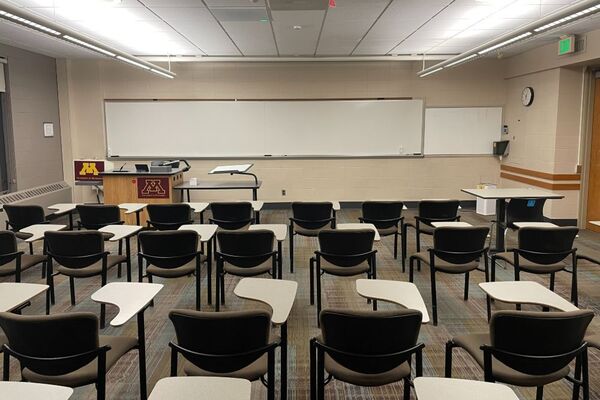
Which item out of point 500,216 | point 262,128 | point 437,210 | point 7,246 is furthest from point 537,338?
point 262,128

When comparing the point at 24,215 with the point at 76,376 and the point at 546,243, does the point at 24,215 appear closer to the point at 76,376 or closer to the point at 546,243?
the point at 76,376

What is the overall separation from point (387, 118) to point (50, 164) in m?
6.40

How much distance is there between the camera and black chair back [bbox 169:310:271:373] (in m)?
2.04

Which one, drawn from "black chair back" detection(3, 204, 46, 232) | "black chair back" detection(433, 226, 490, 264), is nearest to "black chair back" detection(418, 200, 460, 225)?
"black chair back" detection(433, 226, 490, 264)

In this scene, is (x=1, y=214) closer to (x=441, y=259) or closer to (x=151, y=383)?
(x=151, y=383)

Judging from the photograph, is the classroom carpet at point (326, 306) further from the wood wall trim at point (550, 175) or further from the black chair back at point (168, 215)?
the wood wall trim at point (550, 175)

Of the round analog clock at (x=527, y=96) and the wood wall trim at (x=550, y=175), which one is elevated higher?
the round analog clock at (x=527, y=96)

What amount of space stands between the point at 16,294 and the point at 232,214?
3008 mm

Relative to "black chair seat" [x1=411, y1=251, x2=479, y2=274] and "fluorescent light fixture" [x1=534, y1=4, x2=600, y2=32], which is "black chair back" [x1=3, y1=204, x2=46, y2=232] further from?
"fluorescent light fixture" [x1=534, y1=4, x2=600, y2=32]

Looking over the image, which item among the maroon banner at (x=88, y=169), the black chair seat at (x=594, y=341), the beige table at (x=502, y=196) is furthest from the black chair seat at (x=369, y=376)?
the maroon banner at (x=88, y=169)

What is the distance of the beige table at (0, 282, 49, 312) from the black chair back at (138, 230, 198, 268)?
1169 millimetres

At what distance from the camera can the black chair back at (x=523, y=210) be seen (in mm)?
5453

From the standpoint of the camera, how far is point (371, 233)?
3781 mm

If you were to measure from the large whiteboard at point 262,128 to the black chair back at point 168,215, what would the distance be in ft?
13.5
